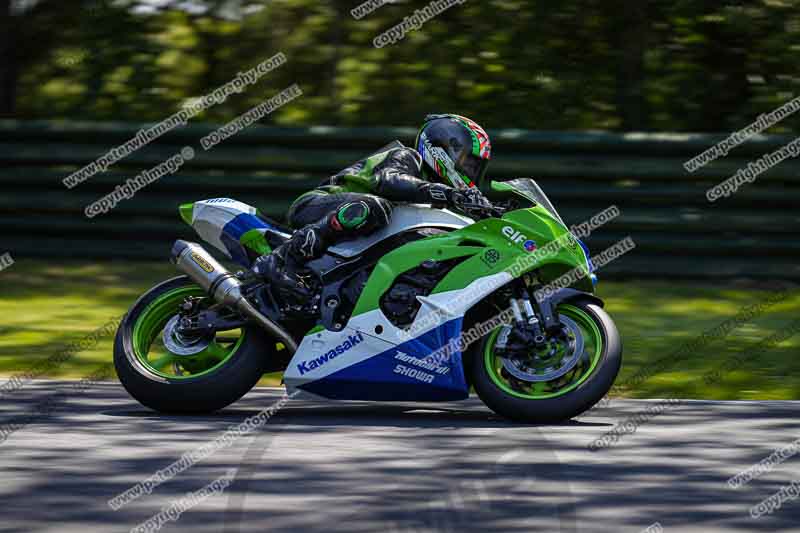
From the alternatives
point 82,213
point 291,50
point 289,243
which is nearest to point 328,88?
point 291,50

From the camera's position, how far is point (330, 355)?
7652 millimetres

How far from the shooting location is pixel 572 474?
6281 millimetres

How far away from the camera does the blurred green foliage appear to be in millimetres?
14711

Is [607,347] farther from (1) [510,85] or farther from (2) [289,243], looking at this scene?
(1) [510,85]

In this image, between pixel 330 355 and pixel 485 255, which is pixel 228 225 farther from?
pixel 485 255

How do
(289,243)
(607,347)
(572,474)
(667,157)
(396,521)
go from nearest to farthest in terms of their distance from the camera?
(396,521) < (572,474) < (607,347) < (289,243) < (667,157)

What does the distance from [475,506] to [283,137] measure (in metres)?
8.91

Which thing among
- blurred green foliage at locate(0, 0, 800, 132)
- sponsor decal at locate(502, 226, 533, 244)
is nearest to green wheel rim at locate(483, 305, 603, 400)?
sponsor decal at locate(502, 226, 533, 244)

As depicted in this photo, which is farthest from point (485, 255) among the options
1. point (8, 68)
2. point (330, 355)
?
point (8, 68)

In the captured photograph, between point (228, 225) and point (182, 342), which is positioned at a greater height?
point (228, 225)

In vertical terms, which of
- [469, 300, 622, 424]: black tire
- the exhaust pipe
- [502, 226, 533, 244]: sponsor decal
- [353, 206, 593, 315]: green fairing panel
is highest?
[502, 226, 533, 244]: sponsor decal

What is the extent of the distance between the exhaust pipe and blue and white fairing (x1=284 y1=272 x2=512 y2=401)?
6.6 inches

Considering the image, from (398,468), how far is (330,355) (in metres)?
1.37

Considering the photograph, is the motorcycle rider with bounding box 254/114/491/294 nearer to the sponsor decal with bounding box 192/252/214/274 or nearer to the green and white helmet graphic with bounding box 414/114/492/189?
the green and white helmet graphic with bounding box 414/114/492/189
